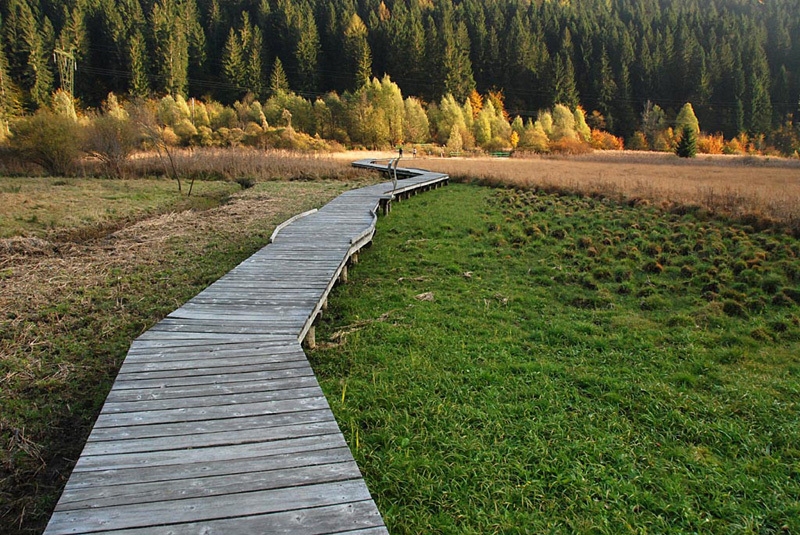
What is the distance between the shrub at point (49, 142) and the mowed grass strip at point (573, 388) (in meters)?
21.0

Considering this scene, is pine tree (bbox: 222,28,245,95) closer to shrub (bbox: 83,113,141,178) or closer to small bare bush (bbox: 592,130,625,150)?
shrub (bbox: 83,113,141,178)

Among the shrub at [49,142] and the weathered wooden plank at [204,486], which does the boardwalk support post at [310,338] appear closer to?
the weathered wooden plank at [204,486]

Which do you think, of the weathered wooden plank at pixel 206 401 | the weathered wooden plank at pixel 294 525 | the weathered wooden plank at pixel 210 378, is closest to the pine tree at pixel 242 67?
the weathered wooden plank at pixel 210 378

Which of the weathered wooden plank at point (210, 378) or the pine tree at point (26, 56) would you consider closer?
the weathered wooden plank at point (210, 378)

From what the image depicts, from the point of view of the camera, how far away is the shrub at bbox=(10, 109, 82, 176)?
73.4ft

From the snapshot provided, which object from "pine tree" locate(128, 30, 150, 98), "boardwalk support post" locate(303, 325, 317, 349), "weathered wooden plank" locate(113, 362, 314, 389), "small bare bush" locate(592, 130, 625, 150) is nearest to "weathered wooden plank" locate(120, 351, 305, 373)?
"weathered wooden plank" locate(113, 362, 314, 389)

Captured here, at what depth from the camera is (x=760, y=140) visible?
71.1 metres

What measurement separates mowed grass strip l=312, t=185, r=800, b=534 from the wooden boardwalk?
25.3 inches

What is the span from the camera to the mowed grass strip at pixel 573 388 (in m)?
3.10

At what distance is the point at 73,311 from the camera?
6098 mm

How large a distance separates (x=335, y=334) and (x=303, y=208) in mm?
8829

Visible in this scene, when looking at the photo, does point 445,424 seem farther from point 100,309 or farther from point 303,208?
point 303,208

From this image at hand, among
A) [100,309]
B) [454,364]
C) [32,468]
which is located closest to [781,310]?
[454,364]

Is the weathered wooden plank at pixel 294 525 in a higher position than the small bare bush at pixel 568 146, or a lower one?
lower
